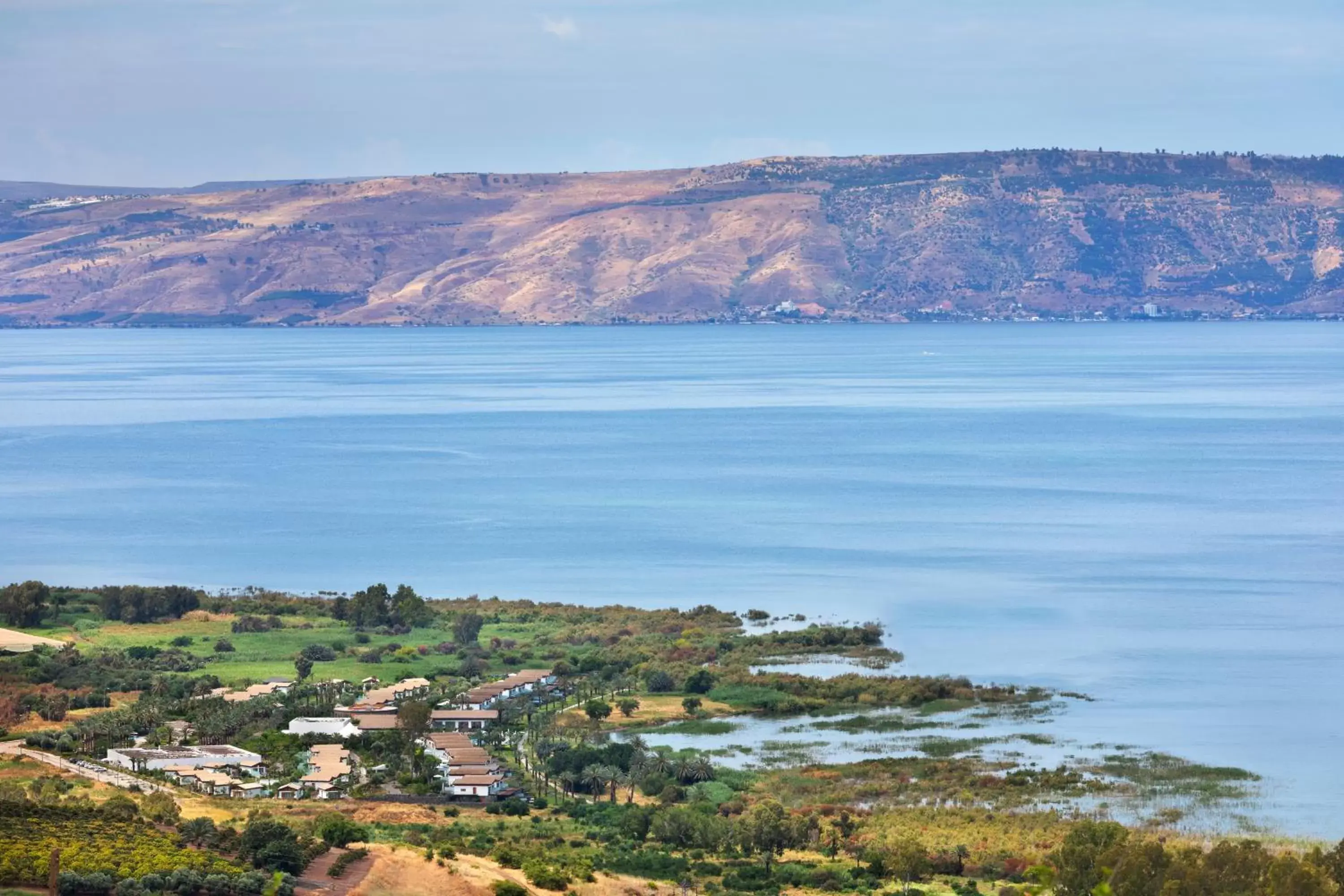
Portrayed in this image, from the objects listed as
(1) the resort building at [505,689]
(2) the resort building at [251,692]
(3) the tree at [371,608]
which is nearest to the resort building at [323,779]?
(1) the resort building at [505,689]

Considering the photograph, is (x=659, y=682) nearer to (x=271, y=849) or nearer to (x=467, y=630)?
(x=467, y=630)

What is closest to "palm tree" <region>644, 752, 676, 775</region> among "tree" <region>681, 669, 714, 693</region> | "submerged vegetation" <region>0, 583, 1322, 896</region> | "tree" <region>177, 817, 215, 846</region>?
"submerged vegetation" <region>0, 583, 1322, 896</region>

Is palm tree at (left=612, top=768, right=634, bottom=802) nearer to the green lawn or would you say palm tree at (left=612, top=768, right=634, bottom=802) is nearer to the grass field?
the grass field

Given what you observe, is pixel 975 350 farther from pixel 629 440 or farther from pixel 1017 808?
pixel 1017 808

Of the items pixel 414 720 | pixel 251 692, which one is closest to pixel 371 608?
pixel 251 692

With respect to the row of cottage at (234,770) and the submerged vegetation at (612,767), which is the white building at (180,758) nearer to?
the row of cottage at (234,770)

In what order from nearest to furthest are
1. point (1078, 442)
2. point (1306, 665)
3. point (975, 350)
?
point (1306, 665), point (1078, 442), point (975, 350)

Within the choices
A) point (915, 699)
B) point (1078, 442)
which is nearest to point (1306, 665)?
point (915, 699)
